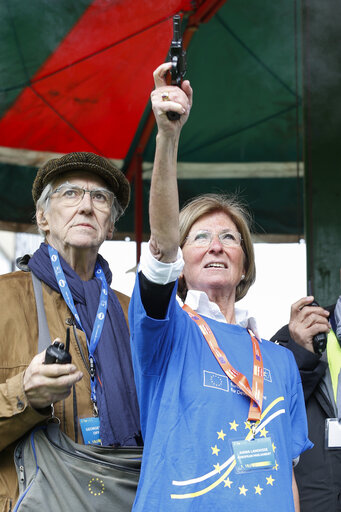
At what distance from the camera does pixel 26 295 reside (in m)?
2.21

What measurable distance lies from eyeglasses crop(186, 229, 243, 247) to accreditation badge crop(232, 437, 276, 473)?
663mm

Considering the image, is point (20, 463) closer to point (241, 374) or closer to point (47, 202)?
point (241, 374)

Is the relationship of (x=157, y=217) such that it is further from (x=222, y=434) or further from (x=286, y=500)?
(x=286, y=500)

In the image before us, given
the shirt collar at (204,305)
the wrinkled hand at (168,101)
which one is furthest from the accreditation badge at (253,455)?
the wrinkled hand at (168,101)

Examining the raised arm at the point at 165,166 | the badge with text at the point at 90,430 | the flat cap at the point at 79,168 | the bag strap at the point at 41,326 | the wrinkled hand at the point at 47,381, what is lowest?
the badge with text at the point at 90,430

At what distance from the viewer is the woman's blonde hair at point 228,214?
7.45 feet

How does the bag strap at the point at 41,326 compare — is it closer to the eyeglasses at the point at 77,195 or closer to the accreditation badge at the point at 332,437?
the eyeglasses at the point at 77,195

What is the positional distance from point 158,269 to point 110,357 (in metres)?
0.61

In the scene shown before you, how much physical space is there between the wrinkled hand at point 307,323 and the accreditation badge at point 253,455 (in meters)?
0.91

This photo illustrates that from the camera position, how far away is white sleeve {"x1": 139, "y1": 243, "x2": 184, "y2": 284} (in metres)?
1.68

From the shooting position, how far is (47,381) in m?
1.81

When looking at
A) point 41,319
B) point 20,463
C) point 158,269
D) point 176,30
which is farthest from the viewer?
point 41,319

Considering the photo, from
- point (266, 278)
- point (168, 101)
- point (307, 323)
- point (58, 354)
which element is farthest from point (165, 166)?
point (266, 278)

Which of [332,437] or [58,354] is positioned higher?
[58,354]
